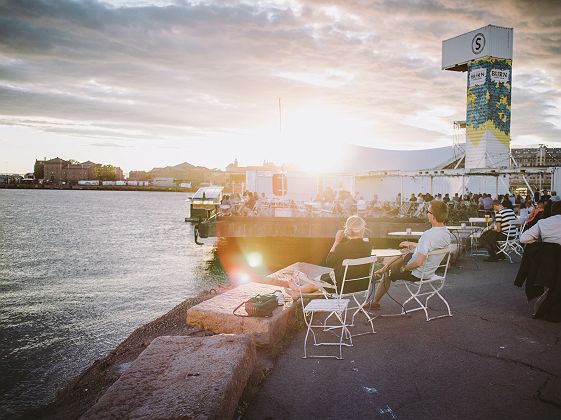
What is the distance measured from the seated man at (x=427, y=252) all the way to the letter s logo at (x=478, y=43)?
133ft

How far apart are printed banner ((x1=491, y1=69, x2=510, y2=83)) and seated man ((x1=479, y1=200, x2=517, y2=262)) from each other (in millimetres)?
33272

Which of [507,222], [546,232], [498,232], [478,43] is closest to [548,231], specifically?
[546,232]

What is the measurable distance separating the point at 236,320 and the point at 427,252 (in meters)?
2.73

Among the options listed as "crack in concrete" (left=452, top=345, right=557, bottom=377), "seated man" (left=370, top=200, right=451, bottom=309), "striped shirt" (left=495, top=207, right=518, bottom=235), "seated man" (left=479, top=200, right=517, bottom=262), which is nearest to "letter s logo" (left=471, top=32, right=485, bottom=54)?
"seated man" (left=479, top=200, right=517, bottom=262)

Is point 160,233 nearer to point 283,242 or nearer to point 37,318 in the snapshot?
point 283,242

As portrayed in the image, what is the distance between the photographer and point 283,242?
93.9ft

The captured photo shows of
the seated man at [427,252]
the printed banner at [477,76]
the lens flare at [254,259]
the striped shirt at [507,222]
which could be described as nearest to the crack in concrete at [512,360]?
the seated man at [427,252]

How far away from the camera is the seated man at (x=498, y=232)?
1210cm

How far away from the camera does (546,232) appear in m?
6.27

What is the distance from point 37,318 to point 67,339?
2765mm

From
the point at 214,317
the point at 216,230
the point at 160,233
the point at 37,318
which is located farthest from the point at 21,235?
the point at 214,317

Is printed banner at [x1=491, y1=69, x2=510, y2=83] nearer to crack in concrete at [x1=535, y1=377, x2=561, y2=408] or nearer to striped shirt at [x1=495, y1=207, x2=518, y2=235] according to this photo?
striped shirt at [x1=495, y1=207, x2=518, y2=235]

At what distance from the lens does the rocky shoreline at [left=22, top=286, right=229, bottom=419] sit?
5.73 m

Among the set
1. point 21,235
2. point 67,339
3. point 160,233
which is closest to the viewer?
point 67,339
